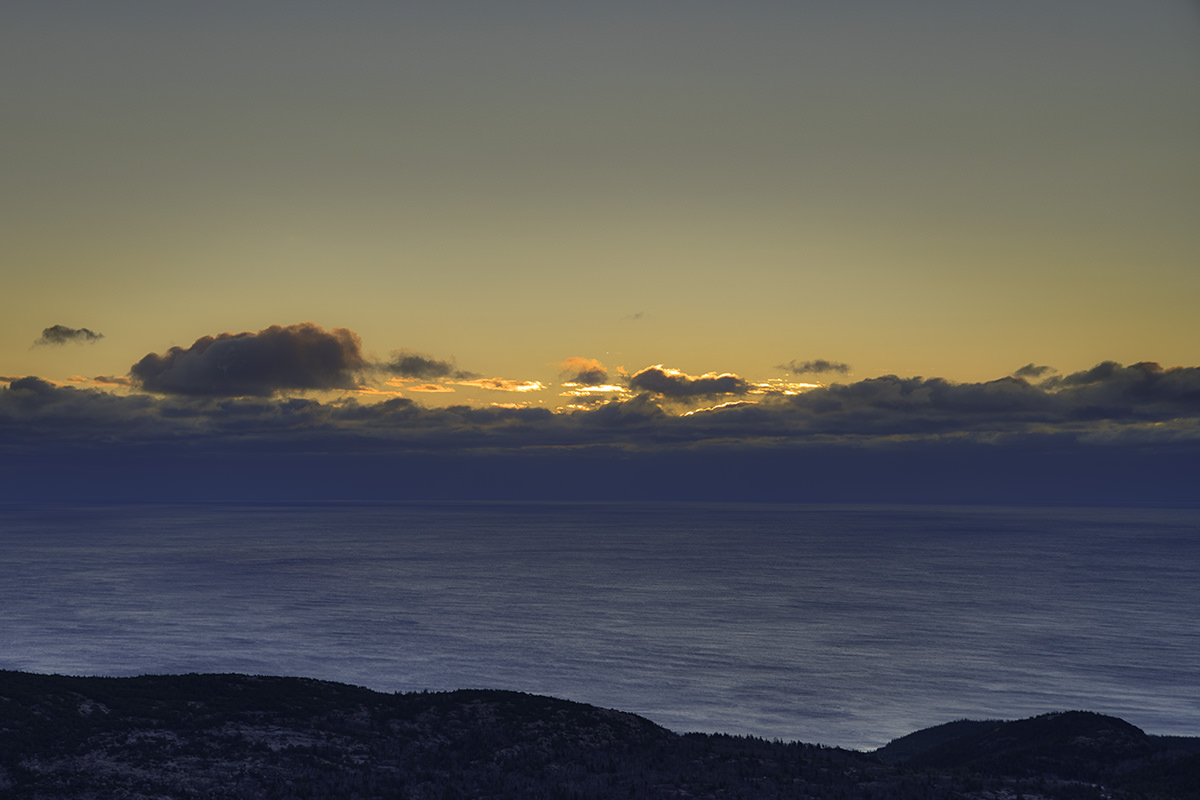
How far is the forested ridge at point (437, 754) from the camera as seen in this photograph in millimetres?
39250

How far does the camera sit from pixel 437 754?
45.3 meters

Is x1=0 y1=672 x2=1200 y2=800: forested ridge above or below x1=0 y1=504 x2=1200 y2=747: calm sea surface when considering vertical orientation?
above

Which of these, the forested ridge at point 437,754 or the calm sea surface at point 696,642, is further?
the calm sea surface at point 696,642

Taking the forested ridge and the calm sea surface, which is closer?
the forested ridge

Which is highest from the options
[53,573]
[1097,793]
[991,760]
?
[1097,793]

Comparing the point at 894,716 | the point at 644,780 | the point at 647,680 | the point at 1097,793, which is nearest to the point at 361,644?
the point at 647,680

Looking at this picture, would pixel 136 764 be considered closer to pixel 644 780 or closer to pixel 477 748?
pixel 477 748

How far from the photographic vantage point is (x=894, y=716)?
8506 cm

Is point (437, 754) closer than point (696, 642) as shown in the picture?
Yes

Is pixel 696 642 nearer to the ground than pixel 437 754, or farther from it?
nearer to the ground

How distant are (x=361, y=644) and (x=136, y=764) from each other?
79.9m

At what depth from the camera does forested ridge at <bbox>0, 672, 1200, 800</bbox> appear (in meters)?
39.2

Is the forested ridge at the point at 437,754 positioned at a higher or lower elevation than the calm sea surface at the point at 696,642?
higher

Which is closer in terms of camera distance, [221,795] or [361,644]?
[221,795]
